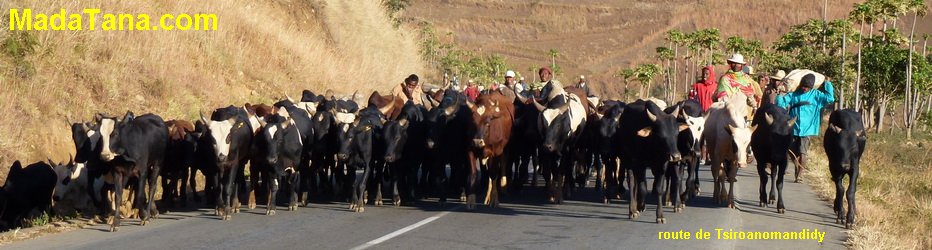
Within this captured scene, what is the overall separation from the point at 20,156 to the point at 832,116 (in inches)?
470

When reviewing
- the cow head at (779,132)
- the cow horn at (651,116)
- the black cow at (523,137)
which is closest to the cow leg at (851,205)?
the cow head at (779,132)

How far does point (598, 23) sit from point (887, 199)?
138 metres

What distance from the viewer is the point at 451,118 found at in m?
17.6

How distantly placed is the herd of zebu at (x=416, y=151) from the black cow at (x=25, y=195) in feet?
Answer: 0.06

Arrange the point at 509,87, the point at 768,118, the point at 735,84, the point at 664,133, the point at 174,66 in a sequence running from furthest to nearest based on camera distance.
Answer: the point at 174,66, the point at 509,87, the point at 735,84, the point at 768,118, the point at 664,133

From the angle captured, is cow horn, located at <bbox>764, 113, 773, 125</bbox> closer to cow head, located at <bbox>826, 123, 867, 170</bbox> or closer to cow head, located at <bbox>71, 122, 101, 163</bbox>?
cow head, located at <bbox>826, 123, 867, 170</bbox>

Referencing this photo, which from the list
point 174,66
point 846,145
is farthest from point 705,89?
point 174,66

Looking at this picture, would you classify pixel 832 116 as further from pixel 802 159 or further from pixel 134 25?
pixel 134 25

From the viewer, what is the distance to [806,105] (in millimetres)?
17344

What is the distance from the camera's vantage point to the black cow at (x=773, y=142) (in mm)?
15977

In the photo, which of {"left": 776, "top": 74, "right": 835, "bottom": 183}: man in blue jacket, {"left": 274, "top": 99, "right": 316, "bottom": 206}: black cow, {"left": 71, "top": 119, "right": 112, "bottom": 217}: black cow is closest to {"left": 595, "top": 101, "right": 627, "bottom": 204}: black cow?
{"left": 776, "top": 74, "right": 835, "bottom": 183}: man in blue jacket

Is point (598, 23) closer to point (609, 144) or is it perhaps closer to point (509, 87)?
point (509, 87)

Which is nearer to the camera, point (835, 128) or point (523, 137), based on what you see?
point (835, 128)

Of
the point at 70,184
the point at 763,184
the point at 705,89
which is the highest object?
the point at 705,89
